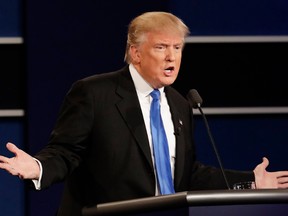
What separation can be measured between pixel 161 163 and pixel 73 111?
0.37 metres

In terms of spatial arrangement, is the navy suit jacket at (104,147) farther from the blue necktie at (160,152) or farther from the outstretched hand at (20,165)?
the outstretched hand at (20,165)

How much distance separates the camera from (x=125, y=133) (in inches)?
120

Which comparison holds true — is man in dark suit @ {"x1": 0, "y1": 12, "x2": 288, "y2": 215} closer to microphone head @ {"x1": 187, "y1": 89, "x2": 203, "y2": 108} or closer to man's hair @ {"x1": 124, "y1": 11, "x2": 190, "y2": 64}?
man's hair @ {"x1": 124, "y1": 11, "x2": 190, "y2": 64}

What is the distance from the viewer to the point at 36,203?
419 centimetres

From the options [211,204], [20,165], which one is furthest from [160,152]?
[211,204]

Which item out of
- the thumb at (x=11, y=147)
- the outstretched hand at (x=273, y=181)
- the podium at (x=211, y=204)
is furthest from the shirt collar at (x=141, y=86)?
the podium at (x=211, y=204)

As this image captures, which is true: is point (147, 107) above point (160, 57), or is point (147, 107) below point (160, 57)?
below

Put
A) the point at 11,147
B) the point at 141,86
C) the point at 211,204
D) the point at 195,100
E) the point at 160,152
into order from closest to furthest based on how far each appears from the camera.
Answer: the point at 211,204 < the point at 11,147 < the point at 195,100 < the point at 160,152 < the point at 141,86

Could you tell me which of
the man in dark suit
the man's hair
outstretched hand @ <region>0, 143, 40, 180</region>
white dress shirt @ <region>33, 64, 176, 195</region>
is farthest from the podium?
the man's hair

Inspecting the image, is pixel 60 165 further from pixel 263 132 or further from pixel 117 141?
pixel 263 132

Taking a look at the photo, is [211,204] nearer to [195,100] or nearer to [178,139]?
[195,100]

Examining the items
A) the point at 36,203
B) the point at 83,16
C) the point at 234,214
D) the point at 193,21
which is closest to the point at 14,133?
the point at 36,203

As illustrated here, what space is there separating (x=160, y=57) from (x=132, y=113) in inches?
9.0

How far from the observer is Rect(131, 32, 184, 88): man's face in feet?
10.1
